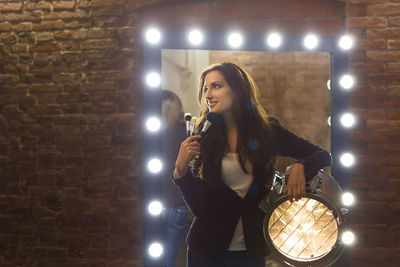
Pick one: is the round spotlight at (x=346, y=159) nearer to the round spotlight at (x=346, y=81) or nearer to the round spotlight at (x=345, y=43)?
the round spotlight at (x=346, y=81)

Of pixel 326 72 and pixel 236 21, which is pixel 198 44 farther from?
pixel 326 72

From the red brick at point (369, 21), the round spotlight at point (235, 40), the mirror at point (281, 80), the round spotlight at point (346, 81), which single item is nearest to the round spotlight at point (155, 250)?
the mirror at point (281, 80)

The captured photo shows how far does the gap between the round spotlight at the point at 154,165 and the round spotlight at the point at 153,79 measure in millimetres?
438

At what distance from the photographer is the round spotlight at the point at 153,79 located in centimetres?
213

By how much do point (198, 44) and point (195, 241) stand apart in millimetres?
1071

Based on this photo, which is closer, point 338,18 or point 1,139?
point 338,18

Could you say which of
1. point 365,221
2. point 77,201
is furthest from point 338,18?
point 77,201

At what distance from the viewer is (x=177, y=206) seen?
6.57 ft

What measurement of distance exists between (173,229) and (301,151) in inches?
32.7

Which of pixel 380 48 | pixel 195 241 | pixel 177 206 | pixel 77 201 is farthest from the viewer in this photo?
pixel 77 201

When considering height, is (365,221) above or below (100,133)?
below

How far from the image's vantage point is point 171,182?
80.3 inches

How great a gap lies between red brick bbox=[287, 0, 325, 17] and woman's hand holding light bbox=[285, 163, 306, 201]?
1.09m

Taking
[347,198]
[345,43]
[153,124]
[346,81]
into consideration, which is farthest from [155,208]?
[345,43]
